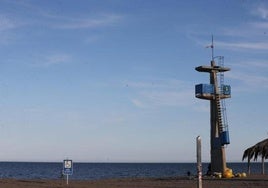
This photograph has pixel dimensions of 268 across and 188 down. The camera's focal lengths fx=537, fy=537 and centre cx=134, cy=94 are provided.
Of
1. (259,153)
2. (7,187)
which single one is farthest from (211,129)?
(7,187)

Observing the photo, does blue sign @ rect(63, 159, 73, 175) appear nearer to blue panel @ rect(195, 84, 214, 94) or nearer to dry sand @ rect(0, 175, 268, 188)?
dry sand @ rect(0, 175, 268, 188)

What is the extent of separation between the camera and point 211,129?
50.4m

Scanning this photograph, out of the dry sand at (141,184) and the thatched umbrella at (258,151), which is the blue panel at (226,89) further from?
the dry sand at (141,184)

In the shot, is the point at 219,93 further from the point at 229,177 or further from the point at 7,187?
the point at 7,187

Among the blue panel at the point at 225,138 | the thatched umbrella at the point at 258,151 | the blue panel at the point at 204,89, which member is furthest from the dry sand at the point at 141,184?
the thatched umbrella at the point at 258,151

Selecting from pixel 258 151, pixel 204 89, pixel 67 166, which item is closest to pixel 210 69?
pixel 204 89

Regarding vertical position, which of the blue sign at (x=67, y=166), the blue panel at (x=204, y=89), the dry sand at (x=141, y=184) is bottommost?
the dry sand at (x=141, y=184)

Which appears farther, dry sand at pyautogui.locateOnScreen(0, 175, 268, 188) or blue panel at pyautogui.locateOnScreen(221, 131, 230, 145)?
blue panel at pyautogui.locateOnScreen(221, 131, 230, 145)

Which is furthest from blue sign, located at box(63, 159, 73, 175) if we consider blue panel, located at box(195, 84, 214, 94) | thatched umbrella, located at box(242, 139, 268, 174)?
thatched umbrella, located at box(242, 139, 268, 174)

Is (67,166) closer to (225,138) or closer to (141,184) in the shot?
(141,184)

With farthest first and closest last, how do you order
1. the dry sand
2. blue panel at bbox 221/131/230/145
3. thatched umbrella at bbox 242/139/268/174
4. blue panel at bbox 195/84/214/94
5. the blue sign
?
thatched umbrella at bbox 242/139/268/174 → blue panel at bbox 195/84/214/94 → blue panel at bbox 221/131/230/145 → the dry sand → the blue sign

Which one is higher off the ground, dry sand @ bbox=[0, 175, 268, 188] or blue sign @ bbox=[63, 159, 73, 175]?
blue sign @ bbox=[63, 159, 73, 175]

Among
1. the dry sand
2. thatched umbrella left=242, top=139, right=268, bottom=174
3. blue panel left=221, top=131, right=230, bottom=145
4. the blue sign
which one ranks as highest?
blue panel left=221, top=131, right=230, bottom=145

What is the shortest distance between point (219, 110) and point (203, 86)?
269 cm
